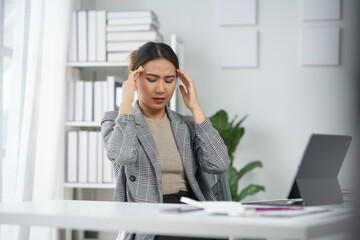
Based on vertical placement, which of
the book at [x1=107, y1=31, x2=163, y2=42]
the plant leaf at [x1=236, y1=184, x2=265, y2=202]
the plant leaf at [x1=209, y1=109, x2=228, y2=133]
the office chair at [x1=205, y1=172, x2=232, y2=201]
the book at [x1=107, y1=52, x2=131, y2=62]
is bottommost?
the plant leaf at [x1=236, y1=184, x2=265, y2=202]

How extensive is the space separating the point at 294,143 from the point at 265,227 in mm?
2351

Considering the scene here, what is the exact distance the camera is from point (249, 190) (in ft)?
9.97

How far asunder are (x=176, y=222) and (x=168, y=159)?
0.68 meters

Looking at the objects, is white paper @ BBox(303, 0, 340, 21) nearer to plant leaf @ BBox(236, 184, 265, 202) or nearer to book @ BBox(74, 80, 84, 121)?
plant leaf @ BBox(236, 184, 265, 202)

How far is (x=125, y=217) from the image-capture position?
107cm

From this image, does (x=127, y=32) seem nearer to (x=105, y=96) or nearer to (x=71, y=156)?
(x=105, y=96)

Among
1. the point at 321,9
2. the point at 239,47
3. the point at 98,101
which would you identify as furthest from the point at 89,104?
the point at 321,9

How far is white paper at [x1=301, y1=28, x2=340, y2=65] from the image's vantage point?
3.15 meters

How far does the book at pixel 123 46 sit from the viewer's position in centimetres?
288

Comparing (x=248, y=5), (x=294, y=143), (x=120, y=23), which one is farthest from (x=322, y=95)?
(x=120, y=23)

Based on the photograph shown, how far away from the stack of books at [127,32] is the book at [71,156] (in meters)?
0.52

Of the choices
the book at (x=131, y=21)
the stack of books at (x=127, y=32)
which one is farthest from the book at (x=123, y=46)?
the book at (x=131, y=21)

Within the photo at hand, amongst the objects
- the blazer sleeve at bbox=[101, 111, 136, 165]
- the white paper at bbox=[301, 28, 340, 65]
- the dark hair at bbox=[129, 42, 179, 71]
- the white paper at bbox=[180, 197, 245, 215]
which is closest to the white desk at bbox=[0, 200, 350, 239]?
the white paper at bbox=[180, 197, 245, 215]

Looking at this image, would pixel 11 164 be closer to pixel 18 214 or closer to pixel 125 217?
pixel 18 214
